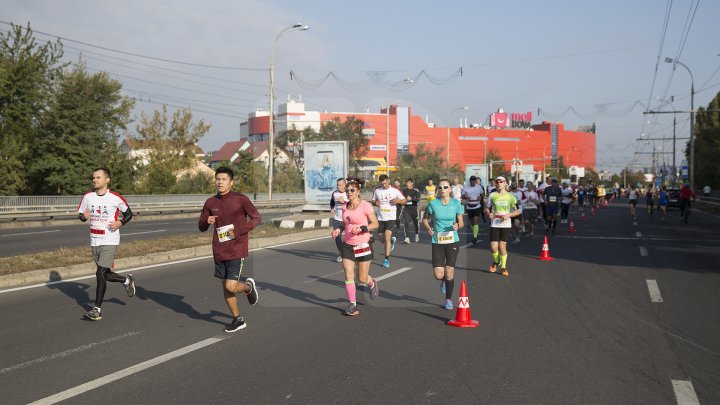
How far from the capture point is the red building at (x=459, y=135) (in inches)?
5531

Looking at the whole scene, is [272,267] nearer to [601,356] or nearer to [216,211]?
[216,211]

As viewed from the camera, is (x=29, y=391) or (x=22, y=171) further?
(x=22, y=171)

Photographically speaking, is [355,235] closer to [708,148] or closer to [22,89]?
[22,89]

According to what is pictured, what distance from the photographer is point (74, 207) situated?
116 feet

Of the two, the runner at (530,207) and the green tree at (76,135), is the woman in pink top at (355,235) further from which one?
the green tree at (76,135)

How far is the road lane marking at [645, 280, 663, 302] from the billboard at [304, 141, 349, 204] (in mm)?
18741

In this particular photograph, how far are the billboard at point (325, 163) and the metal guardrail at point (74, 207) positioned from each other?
39.6ft

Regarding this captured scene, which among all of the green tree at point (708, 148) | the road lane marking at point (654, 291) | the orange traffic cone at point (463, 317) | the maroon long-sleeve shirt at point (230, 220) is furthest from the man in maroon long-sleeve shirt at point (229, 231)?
the green tree at point (708, 148)

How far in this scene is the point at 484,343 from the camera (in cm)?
739

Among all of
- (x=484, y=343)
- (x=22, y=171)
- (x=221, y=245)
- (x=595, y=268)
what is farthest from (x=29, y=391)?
(x=22, y=171)

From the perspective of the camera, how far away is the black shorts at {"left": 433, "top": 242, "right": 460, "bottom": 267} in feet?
31.6

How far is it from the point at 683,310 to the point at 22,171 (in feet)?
126

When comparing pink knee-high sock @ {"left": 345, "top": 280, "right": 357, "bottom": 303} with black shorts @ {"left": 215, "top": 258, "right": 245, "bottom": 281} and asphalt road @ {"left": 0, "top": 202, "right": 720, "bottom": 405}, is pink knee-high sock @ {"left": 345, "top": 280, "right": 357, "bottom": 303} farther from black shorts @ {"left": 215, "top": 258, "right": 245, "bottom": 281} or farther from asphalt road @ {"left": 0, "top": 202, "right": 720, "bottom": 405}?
black shorts @ {"left": 215, "top": 258, "right": 245, "bottom": 281}

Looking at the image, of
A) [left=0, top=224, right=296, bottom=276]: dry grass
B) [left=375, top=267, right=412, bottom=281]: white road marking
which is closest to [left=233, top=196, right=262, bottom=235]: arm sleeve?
[left=375, top=267, right=412, bottom=281]: white road marking
